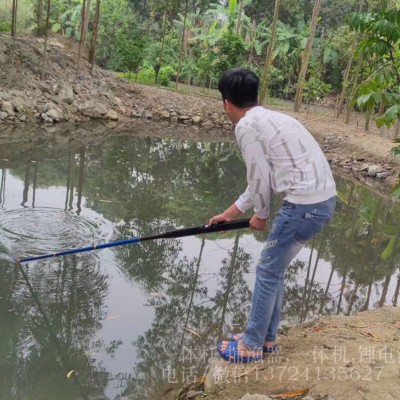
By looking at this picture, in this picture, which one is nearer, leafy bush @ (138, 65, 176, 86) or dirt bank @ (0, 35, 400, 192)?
dirt bank @ (0, 35, 400, 192)

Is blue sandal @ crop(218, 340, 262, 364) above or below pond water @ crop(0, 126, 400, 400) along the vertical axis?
above

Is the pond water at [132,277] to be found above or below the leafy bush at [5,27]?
below

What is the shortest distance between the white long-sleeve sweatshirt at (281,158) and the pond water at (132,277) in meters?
1.58

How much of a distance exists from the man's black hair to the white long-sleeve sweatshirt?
67 mm

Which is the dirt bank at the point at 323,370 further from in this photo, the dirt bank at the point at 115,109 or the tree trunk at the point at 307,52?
the tree trunk at the point at 307,52

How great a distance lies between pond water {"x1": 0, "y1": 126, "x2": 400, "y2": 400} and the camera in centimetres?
354

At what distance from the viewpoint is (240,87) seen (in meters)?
2.73

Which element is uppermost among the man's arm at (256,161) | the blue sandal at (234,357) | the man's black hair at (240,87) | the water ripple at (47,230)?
the man's black hair at (240,87)

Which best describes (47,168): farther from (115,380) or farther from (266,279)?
(266,279)

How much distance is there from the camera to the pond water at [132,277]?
11.6 ft

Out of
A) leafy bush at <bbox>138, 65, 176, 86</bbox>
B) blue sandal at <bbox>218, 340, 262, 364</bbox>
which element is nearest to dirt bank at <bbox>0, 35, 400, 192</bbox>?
leafy bush at <bbox>138, 65, 176, 86</bbox>

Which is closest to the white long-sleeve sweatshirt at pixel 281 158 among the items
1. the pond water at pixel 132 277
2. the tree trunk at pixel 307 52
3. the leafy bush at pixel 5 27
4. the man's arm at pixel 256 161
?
the man's arm at pixel 256 161

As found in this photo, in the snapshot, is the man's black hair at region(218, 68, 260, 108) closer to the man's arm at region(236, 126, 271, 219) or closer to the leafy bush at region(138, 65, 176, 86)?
the man's arm at region(236, 126, 271, 219)

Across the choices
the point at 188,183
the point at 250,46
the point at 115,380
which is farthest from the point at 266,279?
the point at 250,46
